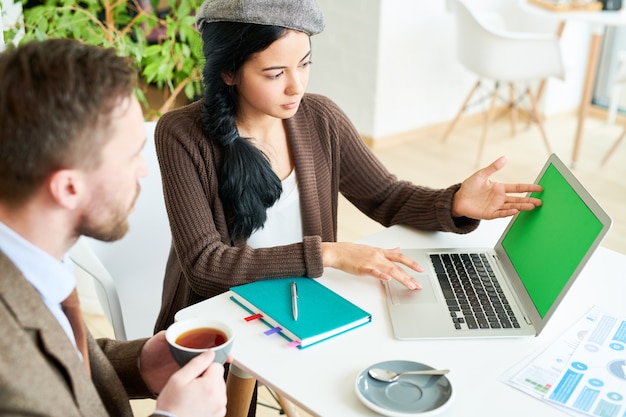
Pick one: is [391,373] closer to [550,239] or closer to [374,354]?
[374,354]

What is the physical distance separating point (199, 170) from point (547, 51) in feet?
9.80

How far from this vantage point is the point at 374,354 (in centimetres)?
125

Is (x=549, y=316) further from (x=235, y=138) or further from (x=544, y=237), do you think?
(x=235, y=138)

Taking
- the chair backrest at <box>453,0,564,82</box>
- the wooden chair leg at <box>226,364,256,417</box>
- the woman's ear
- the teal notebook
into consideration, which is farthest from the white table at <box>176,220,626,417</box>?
the chair backrest at <box>453,0,564,82</box>

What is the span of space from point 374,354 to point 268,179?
59 cm

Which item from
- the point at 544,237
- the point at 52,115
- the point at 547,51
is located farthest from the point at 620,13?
the point at 52,115

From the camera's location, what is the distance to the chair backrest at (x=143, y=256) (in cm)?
Result: 189

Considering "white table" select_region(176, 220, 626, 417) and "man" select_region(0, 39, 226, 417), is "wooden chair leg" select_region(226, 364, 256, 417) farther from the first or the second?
"man" select_region(0, 39, 226, 417)

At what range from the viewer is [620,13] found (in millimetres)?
4086

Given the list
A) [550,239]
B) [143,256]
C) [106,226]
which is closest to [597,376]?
[550,239]

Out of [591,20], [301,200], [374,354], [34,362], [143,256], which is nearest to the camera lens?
[34,362]

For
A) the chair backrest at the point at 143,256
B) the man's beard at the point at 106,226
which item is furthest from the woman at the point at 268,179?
the man's beard at the point at 106,226

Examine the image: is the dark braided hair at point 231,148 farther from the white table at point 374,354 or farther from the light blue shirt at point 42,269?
the light blue shirt at point 42,269

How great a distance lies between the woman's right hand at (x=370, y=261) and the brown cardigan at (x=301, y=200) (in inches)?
1.6
